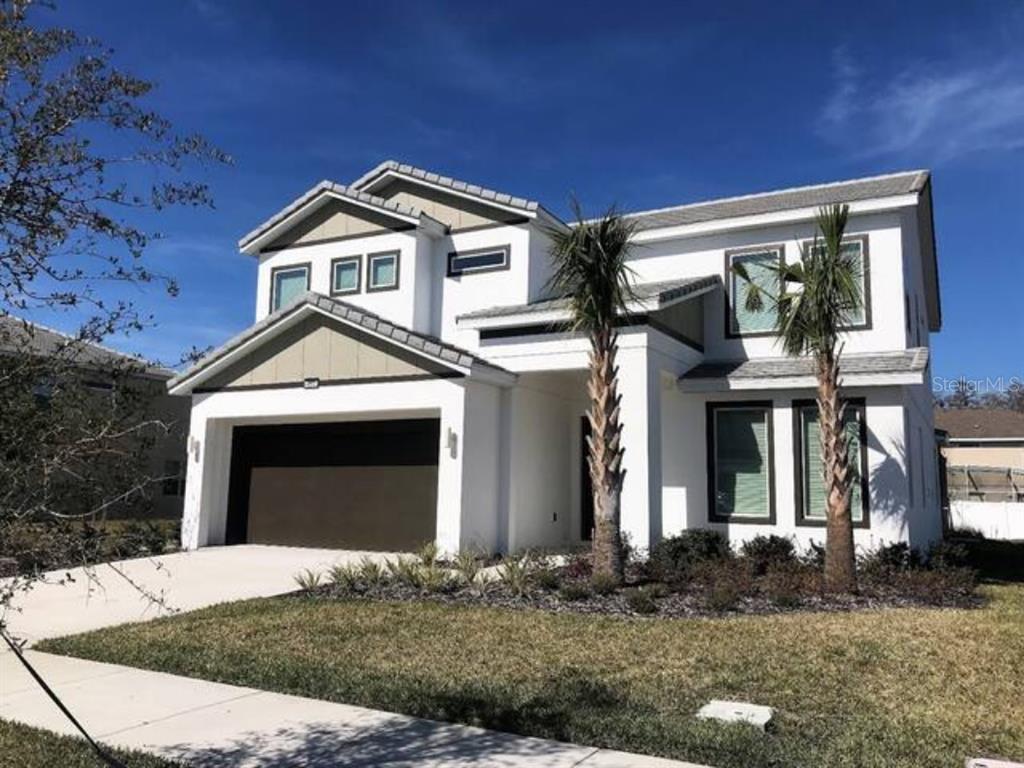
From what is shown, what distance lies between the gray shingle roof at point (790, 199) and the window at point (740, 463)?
4.23 meters

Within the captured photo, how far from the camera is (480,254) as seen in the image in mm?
18734

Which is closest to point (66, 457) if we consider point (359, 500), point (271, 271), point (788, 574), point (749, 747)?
point (749, 747)

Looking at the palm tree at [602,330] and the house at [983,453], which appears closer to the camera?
the palm tree at [602,330]

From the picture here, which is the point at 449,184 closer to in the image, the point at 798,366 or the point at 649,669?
the point at 798,366

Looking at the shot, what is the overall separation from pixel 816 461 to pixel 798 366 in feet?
5.95

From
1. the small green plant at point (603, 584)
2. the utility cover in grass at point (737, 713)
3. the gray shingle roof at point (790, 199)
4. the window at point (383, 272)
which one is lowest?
the utility cover in grass at point (737, 713)

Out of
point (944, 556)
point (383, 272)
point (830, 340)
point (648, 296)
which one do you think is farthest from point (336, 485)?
point (944, 556)

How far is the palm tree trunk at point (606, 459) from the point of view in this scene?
1209 centimetres

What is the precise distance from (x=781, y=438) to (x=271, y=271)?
12921mm

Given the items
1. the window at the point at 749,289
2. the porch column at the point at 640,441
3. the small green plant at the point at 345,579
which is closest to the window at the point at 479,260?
the porch column at the point at 640,441

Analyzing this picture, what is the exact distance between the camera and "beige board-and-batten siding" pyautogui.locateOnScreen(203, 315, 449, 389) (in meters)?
16.3

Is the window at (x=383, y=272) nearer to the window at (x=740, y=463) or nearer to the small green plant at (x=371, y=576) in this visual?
the window at (x=740, y=463)

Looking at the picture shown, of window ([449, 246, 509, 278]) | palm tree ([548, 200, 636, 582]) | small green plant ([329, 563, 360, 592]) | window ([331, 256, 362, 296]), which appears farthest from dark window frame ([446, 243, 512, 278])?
small green plant ([329, 563, 360, 592])

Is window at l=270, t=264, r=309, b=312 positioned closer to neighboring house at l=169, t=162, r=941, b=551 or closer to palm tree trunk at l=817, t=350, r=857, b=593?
neighboring house at l=169, t=162, r=941, b=551
